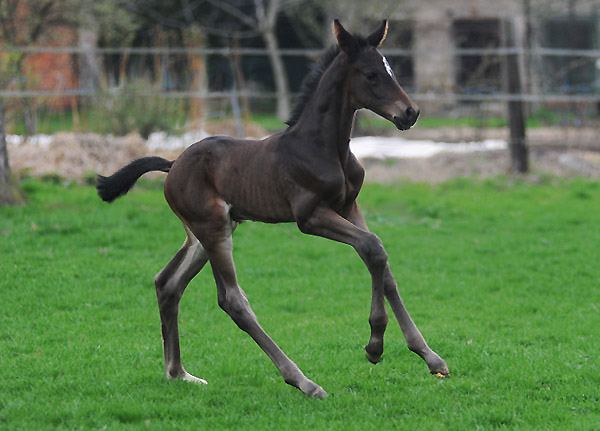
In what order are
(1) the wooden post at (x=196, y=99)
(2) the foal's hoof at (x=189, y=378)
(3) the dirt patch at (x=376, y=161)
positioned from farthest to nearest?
(1) the wooden post at (x=196, y=99)
(3) the dirt patch at (x=376, y=161)
(2) the foal's hoof at (x=189, y=378)

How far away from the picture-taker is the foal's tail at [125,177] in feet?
18.2

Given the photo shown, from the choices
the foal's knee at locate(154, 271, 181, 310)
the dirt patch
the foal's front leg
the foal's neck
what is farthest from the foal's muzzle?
the dirt patch

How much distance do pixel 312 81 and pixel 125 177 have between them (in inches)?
55.3

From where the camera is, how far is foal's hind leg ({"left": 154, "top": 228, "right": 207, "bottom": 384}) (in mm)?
5426

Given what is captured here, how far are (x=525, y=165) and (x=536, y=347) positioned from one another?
8.03 meters

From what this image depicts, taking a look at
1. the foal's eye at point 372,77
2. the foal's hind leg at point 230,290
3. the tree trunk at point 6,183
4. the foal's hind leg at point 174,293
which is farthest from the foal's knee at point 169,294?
the tree trunk at point 6,183

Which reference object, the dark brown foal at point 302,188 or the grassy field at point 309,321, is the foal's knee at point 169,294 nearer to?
the dark brown foal at point 302,188

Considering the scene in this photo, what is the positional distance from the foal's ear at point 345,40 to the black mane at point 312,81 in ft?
0.70

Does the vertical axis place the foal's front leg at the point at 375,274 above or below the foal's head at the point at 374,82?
below

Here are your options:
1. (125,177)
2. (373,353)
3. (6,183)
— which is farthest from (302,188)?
(6,183)

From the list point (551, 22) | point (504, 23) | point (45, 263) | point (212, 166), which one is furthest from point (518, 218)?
point (551, 22)

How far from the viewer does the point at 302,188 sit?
493cm

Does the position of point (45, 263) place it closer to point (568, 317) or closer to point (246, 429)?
point (246, 429)

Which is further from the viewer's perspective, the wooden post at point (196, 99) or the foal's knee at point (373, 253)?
the wooden post at point (196, 99)
